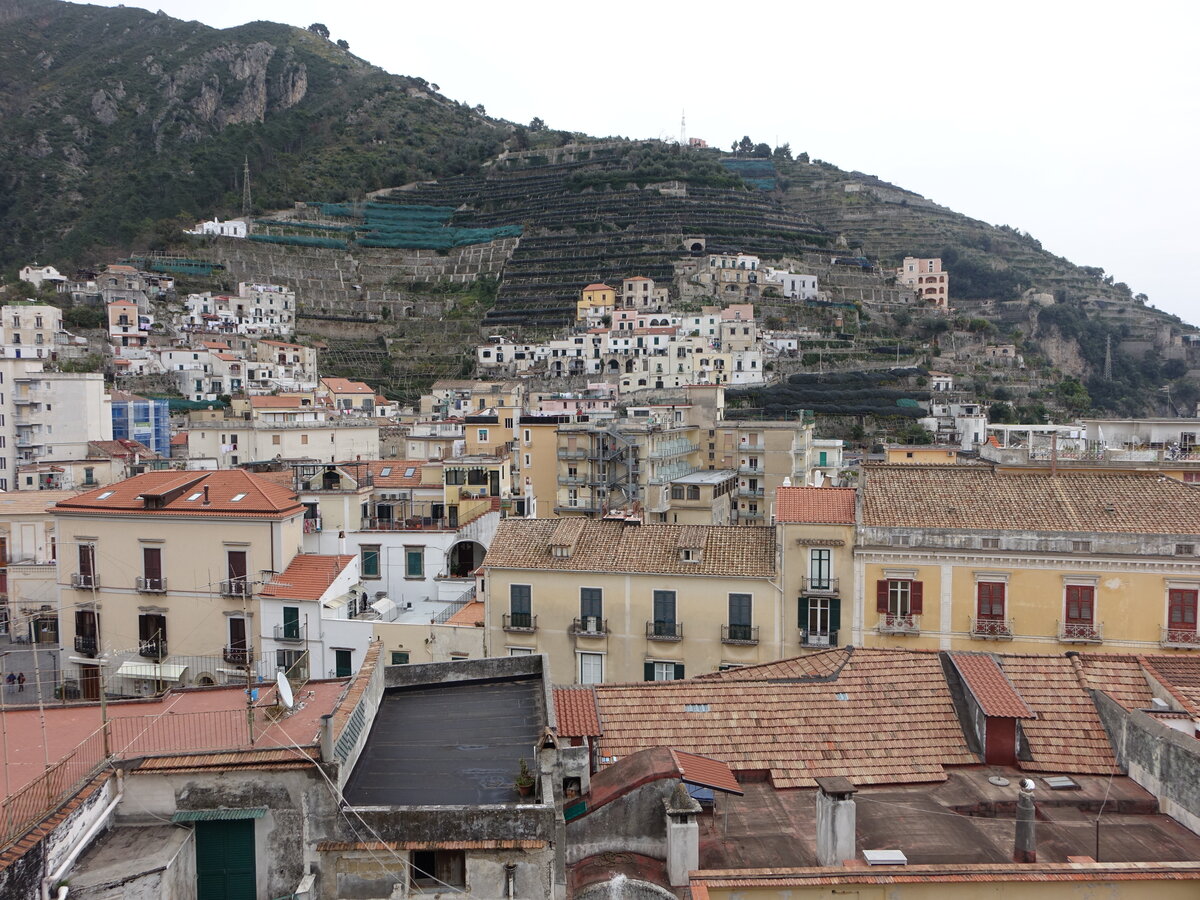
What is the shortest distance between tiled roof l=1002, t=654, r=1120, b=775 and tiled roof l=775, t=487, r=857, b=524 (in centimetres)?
814

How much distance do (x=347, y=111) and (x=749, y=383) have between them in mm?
148003

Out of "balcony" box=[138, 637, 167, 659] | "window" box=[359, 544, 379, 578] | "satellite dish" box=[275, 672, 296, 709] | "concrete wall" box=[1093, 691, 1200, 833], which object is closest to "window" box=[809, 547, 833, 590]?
"concrete wall" box=[1093, 691, 1200, 833]

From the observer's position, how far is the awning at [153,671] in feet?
74.3

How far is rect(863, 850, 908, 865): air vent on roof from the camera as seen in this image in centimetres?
842

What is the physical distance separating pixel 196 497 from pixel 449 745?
60.3ft

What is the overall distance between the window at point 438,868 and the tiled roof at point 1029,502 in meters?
15.5

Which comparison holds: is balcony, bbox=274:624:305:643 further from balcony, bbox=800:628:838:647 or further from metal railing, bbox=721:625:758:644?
balcony, bbox=800:628:838:647

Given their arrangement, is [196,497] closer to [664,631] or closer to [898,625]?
[664,631]

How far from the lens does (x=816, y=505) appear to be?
2150cm

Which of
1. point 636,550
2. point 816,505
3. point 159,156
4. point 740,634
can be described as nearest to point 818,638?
point 740,634

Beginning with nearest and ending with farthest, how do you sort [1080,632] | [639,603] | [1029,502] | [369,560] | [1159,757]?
1. [1159,757]
2. [1080,632]
3. [1029,502]
4. [639,603]
5. [369,560]

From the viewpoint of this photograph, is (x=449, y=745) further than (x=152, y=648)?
No

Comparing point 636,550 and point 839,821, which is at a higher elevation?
point 636,550

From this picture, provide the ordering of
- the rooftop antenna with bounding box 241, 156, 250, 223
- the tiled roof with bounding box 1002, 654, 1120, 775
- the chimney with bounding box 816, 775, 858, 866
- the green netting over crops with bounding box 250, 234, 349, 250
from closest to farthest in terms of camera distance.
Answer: the chimney with bounding box 816, 775, 858, 866 → the tiled roof with bounding box 1002, 654, 1120, 775 → the green netting over crops with bounding box 250, 234, 349, 250 → the rooftop antenna with bounding box 241, 156, 250, 223
